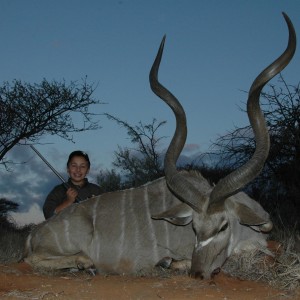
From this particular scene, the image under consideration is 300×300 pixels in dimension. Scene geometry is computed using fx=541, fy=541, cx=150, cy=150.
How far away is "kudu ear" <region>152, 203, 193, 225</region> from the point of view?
3459 mm

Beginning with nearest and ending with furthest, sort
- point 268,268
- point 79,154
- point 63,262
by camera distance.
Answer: point 268,268
point 63,262
point 79,154

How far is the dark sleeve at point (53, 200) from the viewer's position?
4484 millimetres

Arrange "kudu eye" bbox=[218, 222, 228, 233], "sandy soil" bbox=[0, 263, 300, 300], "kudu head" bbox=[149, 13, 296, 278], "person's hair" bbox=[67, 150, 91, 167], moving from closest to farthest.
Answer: "sandy soil" bbox=[0, 263, 300, 300] → "kudu head" bbox=[149, 13, 296, 278] → "kudu eye" bbox=[218, 222, 228, 233] → "person's hair" bbox=[67, 150, 91, 167]

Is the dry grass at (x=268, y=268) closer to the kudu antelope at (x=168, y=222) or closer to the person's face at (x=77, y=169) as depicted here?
the kudu antelope at (x=168, y=222)

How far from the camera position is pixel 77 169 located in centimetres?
459

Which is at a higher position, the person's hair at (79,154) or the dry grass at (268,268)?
the person's hair at (79,154)

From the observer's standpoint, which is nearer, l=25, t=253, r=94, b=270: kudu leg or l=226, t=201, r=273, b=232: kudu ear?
l=226, t=201, r=273, b=232: kudu ear

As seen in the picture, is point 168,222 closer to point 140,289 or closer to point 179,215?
point 179,215

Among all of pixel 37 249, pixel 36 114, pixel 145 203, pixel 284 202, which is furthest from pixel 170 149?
pixel 36 114

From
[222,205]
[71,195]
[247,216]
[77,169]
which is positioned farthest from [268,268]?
[77,169]

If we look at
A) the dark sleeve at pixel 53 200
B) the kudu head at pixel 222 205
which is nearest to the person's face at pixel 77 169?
the dark sleeve at pixel 53 200

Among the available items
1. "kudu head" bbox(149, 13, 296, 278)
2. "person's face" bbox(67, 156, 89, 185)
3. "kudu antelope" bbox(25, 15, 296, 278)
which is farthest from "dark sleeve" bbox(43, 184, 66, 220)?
"kudu head" bbox(149, 13, 296, 278)

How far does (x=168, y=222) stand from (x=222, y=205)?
1.87 feet

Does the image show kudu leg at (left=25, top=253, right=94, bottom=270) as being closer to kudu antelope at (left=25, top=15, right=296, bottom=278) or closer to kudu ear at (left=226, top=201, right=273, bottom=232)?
kudu antelope at (left=25, top=15, right=296, bottom=278)
